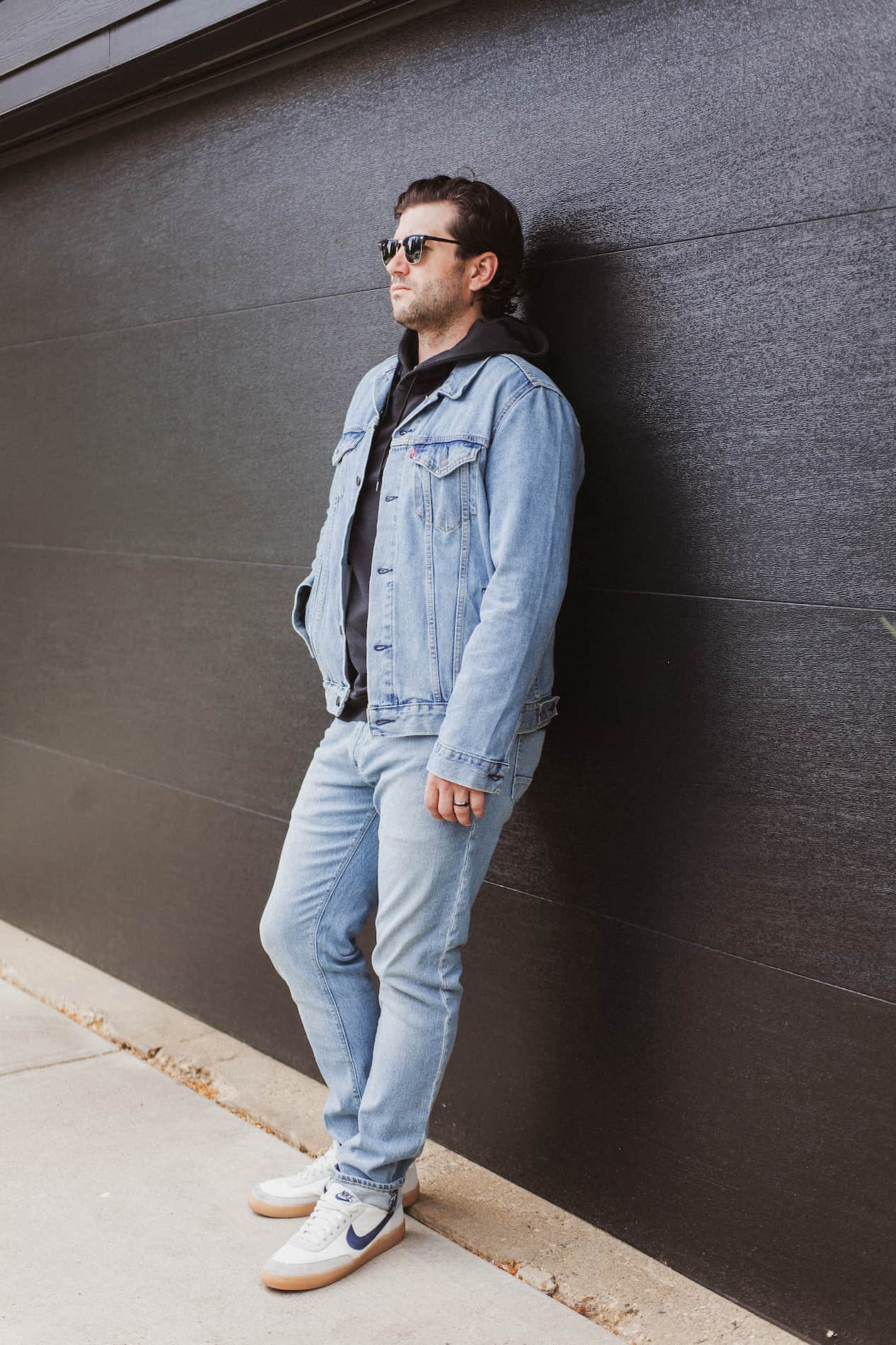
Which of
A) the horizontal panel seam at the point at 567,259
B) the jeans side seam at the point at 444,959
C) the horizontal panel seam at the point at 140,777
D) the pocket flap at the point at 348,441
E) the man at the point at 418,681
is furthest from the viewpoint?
the horizontal panel seam at the point at 140,777

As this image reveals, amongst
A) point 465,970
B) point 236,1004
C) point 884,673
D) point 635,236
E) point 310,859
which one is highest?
point 635,236

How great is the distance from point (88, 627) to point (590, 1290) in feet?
8.17

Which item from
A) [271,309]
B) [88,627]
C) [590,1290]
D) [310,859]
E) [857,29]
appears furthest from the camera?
[88,627]

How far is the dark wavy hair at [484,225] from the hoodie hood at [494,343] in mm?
51

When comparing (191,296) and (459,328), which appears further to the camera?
(191,296)

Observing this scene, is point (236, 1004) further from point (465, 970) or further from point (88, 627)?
point (88, 627)

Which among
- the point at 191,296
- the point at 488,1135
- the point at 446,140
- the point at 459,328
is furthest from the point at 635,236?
the point at 488,1135

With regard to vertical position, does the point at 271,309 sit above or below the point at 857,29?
below

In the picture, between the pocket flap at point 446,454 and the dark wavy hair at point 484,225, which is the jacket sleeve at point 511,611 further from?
the dark wavy hair at point 484,225

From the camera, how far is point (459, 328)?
7.83 ft

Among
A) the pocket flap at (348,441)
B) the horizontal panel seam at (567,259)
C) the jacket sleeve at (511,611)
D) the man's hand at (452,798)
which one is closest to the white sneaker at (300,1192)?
the man's hand at (452,798)

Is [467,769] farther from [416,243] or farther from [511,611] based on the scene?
[416,243]

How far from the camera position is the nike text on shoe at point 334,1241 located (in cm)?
222

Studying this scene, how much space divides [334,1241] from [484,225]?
1.90m
